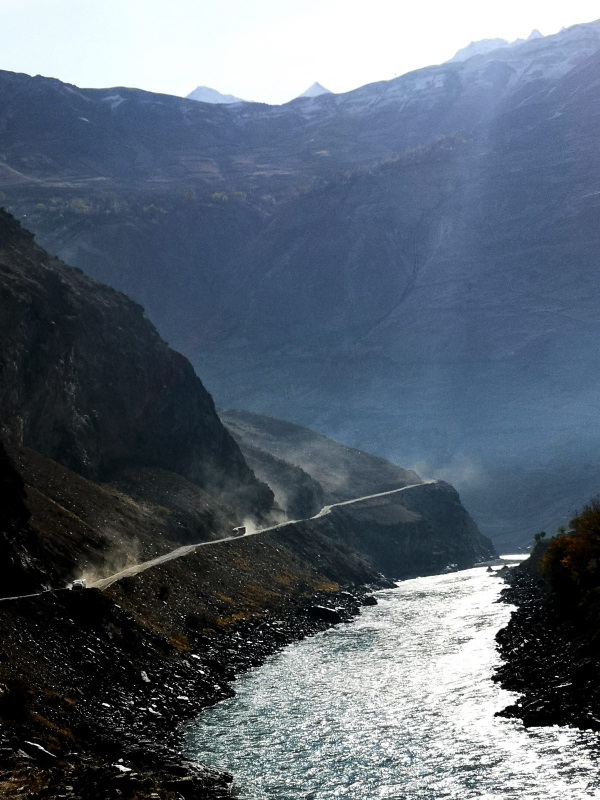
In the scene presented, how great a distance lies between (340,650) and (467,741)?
3173 centimetres

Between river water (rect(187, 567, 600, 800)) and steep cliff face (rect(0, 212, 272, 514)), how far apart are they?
4755cm

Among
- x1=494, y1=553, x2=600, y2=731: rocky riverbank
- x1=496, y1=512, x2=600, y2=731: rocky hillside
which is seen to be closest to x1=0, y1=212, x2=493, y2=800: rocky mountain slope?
x1=494, y1=553, x2=600, y2=731: rocky riverbank

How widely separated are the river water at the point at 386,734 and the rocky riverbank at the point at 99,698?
2.01 metres

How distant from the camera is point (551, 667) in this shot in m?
54.5

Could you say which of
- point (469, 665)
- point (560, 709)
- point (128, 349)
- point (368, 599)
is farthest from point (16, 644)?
point (128, 349)

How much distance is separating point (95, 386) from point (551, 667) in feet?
288

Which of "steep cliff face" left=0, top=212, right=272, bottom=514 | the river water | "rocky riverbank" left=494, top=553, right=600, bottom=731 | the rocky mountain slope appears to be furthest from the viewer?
"steep cliff face" left=0, top=212, right=272, bottom=514

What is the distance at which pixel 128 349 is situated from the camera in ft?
466

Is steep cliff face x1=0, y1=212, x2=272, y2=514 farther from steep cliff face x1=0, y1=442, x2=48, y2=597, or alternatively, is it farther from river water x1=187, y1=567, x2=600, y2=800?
river water x1=187, y1=567, x2=600, y2=800

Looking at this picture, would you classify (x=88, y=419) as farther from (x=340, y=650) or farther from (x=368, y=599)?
(x=340, y=650)

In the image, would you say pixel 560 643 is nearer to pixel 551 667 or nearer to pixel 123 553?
pixel 551 667

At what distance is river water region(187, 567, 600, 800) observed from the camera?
1506 inches

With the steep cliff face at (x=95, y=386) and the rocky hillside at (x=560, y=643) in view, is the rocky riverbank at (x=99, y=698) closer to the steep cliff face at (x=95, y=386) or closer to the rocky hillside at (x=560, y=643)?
the rocky hillside at (x=560, y=643)

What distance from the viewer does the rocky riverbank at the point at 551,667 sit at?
45.3 meters
